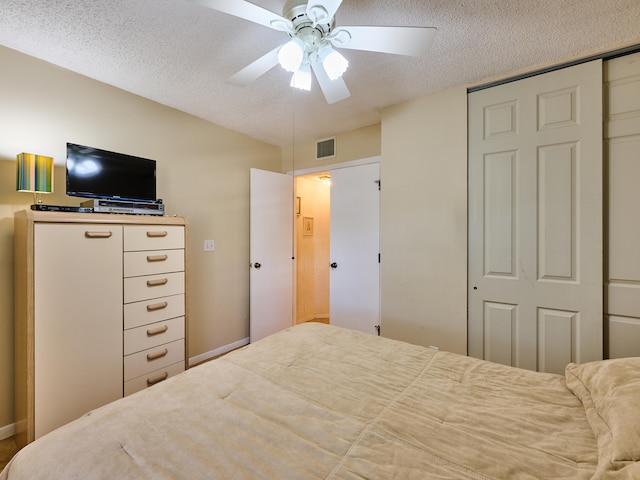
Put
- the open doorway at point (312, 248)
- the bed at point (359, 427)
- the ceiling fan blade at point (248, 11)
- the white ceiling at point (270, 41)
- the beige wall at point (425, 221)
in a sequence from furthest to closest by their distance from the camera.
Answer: the open doorway at point (312, 248), the beige wall at point (425, 221), the white ceiling at point (270, 41), the ceiling fan blade at point (248, 11), the bed at point (359, 427)

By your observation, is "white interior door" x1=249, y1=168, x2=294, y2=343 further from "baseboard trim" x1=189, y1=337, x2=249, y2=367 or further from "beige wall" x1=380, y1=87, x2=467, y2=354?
"beige wall" x1=380, y1=87, x2=467, y2=354

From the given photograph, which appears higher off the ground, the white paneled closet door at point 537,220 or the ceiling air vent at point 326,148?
the ceiling air vent at point 326,148

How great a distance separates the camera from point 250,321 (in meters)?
3.29

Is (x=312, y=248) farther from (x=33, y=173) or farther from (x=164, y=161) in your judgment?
(x=33, y=173)

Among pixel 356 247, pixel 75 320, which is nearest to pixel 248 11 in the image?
pixel 75 320

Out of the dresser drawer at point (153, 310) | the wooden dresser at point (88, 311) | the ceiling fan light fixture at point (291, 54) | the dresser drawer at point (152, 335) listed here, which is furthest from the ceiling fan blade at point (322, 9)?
the dresser drawer at point (152, 335)

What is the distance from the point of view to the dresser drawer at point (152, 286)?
198cm

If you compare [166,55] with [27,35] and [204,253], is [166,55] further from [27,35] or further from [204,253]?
[204,253]

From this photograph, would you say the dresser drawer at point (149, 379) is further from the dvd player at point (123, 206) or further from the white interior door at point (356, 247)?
the white interior door at point (356, 247)

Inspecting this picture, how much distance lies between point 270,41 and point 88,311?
79.9 inches

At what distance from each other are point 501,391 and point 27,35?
122 inches

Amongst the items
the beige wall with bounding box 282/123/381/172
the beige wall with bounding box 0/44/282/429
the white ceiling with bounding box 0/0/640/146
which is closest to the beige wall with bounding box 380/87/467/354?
the white ceiling with bounding box 0/0/640/146

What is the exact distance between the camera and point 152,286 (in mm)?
2104

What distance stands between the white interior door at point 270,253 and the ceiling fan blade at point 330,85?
1.73 metres
